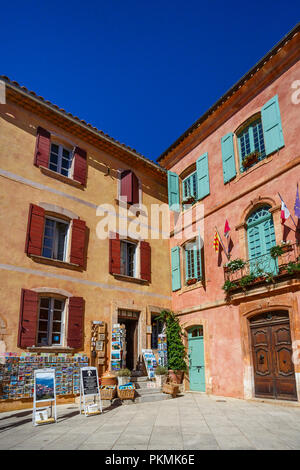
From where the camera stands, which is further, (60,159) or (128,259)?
(128,259)

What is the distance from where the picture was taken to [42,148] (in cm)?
1135

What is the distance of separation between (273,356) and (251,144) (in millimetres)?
6695

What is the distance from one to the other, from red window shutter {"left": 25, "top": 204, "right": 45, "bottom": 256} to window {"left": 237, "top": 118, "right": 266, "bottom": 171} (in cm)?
677

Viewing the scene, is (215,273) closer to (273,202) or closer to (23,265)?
(273,202)

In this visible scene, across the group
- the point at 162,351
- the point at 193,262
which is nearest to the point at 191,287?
the point at 193,262

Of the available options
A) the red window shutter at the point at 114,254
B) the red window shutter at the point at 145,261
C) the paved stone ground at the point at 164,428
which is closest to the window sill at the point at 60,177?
the red window shutter at the point at 114,254

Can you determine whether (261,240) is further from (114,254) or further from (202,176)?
(114,254)

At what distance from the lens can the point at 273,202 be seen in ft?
33.9

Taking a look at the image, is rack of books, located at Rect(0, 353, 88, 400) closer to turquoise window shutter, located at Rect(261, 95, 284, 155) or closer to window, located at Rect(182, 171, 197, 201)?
window, located at Rect(182, 171, 197, 201)

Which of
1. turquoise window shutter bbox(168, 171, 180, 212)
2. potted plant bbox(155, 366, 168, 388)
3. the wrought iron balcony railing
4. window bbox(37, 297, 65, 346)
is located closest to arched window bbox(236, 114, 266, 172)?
the wrought iron balcony railing

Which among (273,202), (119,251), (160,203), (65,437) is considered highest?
(160,203)

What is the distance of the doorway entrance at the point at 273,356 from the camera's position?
29.6 feet
